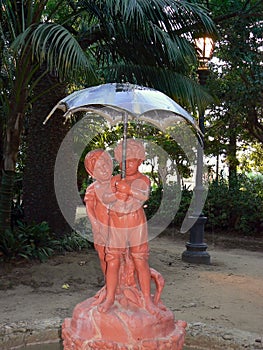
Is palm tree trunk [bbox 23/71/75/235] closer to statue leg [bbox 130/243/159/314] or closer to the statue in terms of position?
the statue

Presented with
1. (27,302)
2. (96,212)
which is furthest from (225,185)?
(96,212)

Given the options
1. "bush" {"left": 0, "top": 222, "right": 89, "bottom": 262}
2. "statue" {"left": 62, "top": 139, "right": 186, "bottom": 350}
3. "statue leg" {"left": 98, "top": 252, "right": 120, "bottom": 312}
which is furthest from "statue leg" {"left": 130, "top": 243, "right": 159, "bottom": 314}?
"bush" {"left": 0, "top": 222, "right": 89, "bottom": 262}

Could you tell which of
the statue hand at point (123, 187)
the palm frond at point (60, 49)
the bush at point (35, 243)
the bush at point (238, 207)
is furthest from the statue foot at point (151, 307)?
the bush at point (238, 207)

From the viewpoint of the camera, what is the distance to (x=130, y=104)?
9.65 ft

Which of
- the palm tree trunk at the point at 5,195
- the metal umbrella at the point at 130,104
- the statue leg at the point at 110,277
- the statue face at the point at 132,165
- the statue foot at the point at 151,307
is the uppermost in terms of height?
the metal umbrella at the point at 130,104

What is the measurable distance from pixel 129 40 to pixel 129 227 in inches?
175

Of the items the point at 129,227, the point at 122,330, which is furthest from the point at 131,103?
the point at 122,330

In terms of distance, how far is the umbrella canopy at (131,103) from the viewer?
296 cm

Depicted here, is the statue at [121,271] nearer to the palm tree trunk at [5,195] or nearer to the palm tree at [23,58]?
the palm tree at [23,58]

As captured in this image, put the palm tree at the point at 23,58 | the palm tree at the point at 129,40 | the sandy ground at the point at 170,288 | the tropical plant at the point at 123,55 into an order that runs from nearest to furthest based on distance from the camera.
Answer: the sandy ground at the point at 170,288, the palm tree at the point at 23,58, the palm tree at the point at 129,40, the tropical plant at the point at 123,55

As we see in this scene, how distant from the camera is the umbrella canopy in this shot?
2.96 meters

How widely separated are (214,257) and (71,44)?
5841 mm

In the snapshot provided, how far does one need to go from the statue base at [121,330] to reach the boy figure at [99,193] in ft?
1.15

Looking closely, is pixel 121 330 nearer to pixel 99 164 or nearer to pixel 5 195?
pixel 99 164
